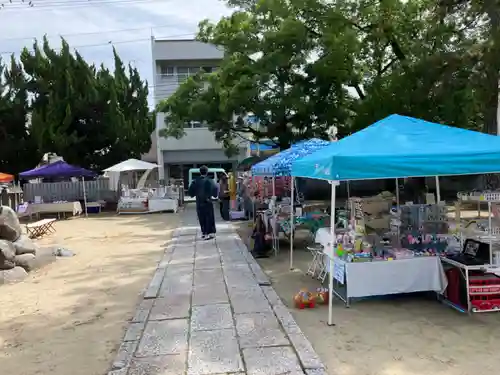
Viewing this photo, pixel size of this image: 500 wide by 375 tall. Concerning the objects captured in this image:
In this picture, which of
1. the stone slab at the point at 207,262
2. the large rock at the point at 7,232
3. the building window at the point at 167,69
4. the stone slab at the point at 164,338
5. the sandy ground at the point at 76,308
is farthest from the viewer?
the building window at the point at 167,69

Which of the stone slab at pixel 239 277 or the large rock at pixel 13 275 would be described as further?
the large rock at pixel 13 275

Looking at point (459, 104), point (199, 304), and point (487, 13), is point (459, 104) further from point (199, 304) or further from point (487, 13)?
point (199, 304)

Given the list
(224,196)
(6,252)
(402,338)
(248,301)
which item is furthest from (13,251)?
(224,196)

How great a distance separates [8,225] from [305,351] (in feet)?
22.8

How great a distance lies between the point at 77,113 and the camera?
2631cm

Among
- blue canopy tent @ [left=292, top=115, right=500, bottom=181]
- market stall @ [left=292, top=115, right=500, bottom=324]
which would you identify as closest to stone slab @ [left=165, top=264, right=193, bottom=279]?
market stall @ [left=292, top=115, right=500, bottom=324]

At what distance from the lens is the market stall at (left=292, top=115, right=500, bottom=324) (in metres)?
4.86

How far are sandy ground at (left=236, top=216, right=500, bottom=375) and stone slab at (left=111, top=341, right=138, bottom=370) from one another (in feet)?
5.53

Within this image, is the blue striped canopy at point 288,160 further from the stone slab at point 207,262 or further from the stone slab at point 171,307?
the stone slab at point 171,307

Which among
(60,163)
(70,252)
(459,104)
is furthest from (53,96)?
(459,104)

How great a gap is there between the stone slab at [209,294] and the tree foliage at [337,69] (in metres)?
8.97

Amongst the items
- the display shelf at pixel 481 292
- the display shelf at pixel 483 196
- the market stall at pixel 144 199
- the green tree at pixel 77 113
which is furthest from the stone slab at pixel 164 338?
the green tree at pixel 77 113

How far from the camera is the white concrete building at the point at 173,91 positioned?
31047 millimetres

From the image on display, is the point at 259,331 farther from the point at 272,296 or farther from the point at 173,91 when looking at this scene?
the point at 173,91
